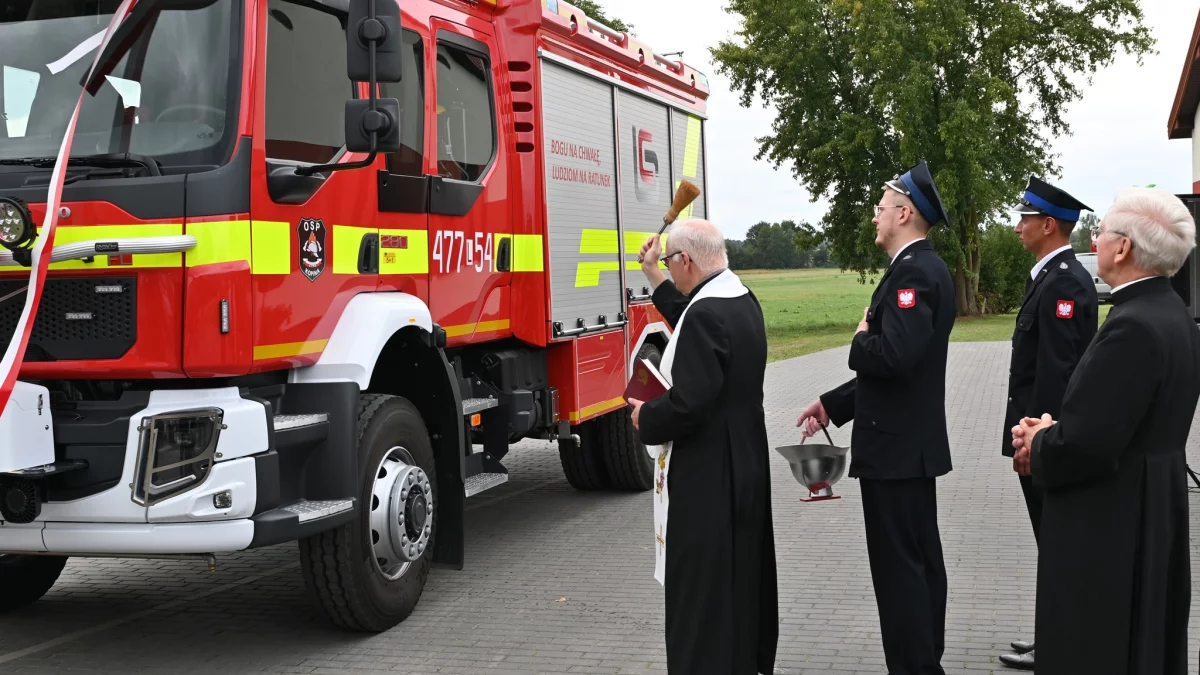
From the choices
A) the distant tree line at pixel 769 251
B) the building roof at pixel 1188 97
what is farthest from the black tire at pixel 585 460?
the distant tree line at pixel 769 251

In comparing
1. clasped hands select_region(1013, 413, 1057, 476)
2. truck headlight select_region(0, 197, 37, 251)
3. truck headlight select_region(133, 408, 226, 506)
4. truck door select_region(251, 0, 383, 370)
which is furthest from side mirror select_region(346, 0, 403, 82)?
clasped hands select_region(1013, 413, 1057, 476)

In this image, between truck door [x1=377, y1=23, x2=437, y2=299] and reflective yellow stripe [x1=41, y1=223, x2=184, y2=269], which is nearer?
reflective yellow stripe [x1=41, y1=223, x2=184, y2=269]

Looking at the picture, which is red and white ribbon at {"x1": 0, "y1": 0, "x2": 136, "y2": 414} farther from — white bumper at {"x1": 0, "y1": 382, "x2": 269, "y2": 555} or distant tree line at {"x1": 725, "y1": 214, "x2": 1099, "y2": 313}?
distant tree line at {"x1": 725, "y1": 214, "x2": 1099, "y2": 313}

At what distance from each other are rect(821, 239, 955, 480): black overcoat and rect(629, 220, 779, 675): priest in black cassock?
1.68 feet

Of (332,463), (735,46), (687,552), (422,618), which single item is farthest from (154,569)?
(735,46)

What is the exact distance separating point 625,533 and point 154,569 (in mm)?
2888

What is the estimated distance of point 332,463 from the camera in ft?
18.4

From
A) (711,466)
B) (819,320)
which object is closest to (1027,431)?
(711,466)

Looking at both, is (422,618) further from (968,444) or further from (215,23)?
(968,444)

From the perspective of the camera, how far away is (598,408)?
8.61m

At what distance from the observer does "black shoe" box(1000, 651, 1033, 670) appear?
5.45m

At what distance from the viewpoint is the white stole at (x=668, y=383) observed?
14.7ft

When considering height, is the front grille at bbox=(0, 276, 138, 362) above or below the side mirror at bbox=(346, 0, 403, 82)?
below

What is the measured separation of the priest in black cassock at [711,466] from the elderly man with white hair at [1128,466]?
109 cm
